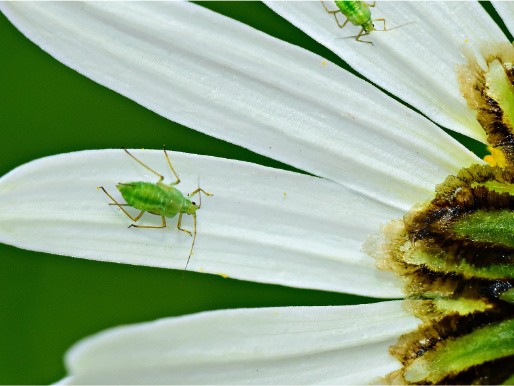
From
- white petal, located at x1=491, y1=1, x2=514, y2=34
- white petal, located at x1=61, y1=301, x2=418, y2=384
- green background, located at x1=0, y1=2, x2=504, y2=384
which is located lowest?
white petal, located at x1=61, y1=301, x2=418, y2=384

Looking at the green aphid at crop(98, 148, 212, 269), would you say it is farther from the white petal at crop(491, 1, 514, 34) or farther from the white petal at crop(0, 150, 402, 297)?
the white petal at crop(491, 1, 514, 34)

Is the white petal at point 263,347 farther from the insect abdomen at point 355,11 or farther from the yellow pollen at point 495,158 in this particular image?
the insect abdomen at point 355,11

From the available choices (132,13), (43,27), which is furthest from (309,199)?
(43,27)

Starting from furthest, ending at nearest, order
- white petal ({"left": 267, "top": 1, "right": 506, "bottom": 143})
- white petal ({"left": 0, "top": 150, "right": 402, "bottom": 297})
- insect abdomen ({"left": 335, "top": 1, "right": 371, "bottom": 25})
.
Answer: white petal ({"left": 267, "top": 1, "right": 506, "bottom": 143}), insect abdomen ({"left": 335, "top": 1, "right": 371, "bottom": 25}), white petal ({"left": 0, "top": 150, "right": 402, "bottom": 297})

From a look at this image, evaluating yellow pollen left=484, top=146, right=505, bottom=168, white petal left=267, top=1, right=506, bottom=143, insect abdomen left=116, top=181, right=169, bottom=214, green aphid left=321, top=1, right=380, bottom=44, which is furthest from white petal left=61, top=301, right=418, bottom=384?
green aphid left=321, top=1, right=380, bottom=44

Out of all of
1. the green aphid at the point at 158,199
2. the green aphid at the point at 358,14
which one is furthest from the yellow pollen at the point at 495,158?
the green aphid at the point at 158,199

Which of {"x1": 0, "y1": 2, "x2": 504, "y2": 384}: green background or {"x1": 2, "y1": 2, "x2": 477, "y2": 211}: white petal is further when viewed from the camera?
{"x1": 0, "y1": 2, "x2": 504, "y2": 384}: green background

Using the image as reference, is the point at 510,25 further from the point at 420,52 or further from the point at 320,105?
the point at 320,105
